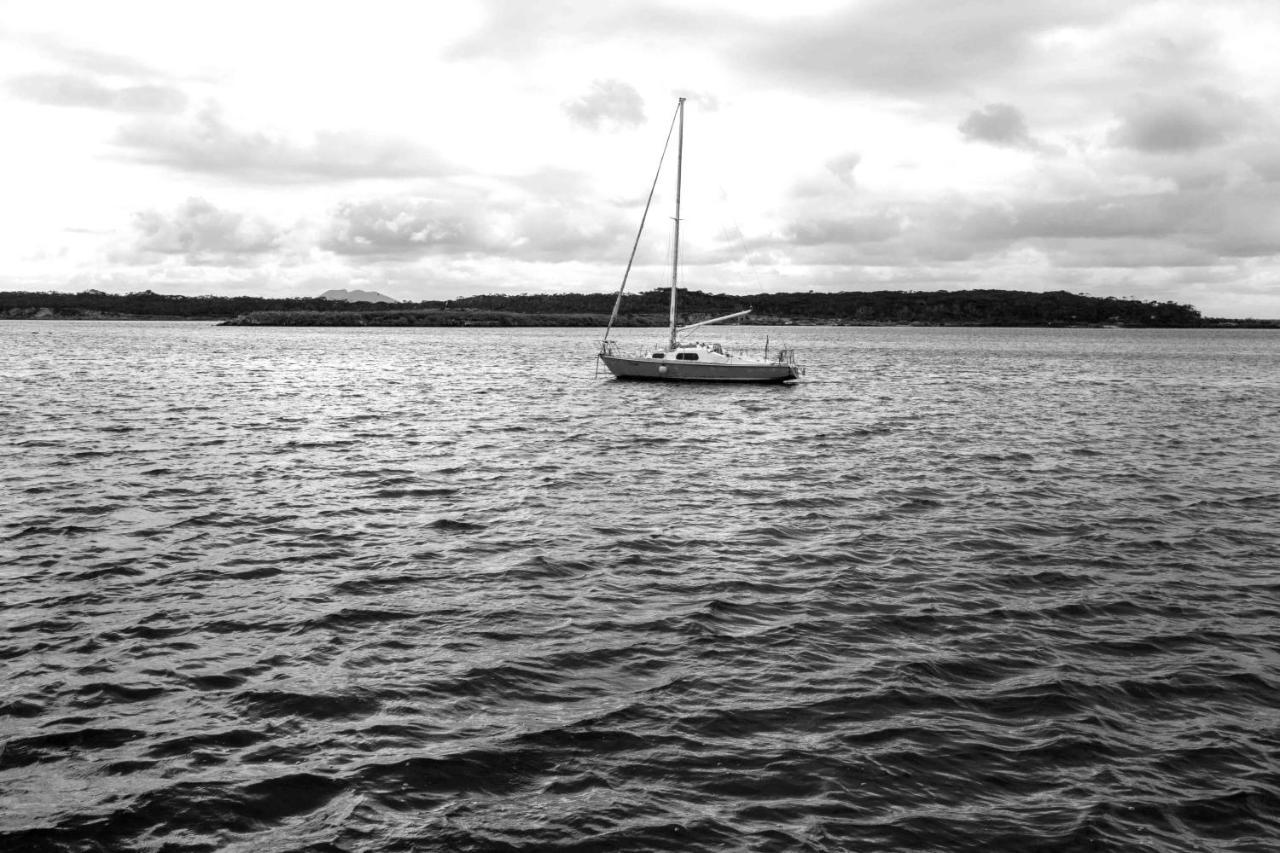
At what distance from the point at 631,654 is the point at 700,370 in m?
45.4

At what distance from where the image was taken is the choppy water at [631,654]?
25.1 feet

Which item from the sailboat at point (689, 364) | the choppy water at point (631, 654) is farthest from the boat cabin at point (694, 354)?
the choppy water at point (631, 654)

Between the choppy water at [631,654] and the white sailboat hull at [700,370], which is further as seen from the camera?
the white sailboat hull at [700,370]

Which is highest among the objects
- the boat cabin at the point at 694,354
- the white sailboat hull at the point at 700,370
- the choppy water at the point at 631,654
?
the boat cabin at the point at 694,354

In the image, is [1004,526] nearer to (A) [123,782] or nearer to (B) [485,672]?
(B) [485,672]

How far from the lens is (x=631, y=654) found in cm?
1127

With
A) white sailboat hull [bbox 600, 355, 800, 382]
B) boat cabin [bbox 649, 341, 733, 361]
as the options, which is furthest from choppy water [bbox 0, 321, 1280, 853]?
white sailboat hull [bbox 600, 355, 800, 382]

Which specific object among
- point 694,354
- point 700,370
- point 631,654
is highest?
point 694,354

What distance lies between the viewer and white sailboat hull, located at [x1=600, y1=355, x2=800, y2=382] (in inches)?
2199

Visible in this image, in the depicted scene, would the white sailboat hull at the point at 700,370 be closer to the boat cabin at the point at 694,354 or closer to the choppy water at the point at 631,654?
the boat cabin at the point at 694,354

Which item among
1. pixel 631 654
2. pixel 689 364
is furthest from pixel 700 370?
pixel 631 654

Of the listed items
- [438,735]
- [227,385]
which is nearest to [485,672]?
[438,735]

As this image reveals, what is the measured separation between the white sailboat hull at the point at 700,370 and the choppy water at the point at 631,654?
28.7m

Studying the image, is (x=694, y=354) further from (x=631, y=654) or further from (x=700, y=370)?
(x=631, y=654)
